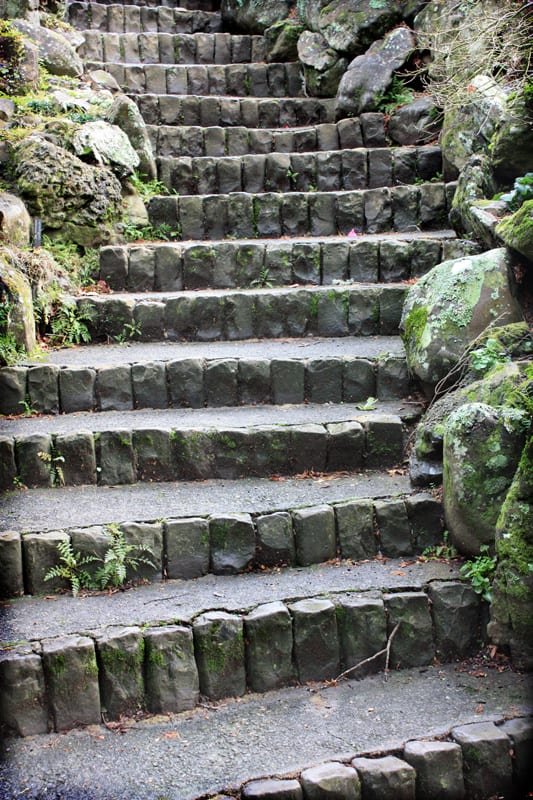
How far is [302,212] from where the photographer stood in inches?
217

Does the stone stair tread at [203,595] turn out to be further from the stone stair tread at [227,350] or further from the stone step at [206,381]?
the stone stair tread at [227,350]

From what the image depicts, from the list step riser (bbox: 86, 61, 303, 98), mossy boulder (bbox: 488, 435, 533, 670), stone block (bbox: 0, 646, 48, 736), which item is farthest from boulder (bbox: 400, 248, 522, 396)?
step riser (bbox: 86, 61, 303, 98)

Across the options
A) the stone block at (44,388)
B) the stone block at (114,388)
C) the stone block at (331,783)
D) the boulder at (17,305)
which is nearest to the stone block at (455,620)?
the stone block at (331,783)

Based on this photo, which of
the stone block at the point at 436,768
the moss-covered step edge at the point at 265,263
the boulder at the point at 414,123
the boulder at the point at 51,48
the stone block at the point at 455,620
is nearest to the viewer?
the stone block at the point at 436,768

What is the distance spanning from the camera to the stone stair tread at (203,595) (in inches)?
113

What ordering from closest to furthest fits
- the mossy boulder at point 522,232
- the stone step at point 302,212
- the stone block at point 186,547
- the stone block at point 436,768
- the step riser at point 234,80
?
the stone block at point 436,768 → the stone block at point 186,547 → the mossy boulder at point 522,232 → the stone step at point 302,212 → the step riser at point 234,80

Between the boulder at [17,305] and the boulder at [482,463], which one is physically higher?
the boulder at [17,305]

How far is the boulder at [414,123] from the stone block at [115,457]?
3.76 metres

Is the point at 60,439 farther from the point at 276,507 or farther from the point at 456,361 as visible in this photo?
the point at 456,361

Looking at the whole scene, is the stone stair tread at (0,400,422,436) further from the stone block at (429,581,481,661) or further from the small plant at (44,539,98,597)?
the stone block at (429,581,481,661)

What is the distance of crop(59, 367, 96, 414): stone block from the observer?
4.00 meters

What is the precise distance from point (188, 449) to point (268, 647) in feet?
3.47

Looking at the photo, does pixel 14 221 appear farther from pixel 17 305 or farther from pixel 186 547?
pixel 186 547

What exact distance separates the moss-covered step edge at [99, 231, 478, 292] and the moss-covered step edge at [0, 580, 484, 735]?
246 centimetres
